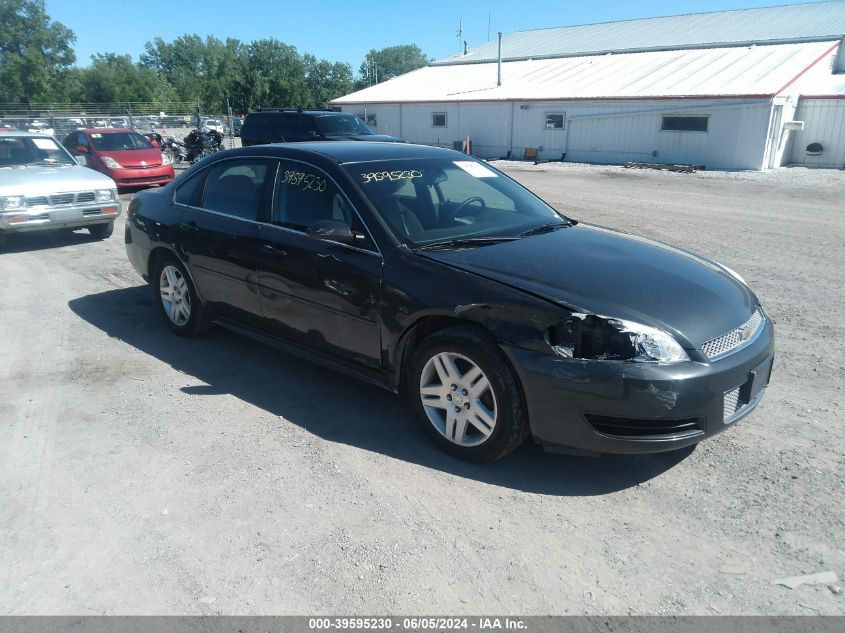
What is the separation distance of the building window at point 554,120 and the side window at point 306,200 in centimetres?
2514

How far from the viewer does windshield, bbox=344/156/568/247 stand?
13.7ft

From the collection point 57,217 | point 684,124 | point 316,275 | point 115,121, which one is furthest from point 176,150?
point 316,275

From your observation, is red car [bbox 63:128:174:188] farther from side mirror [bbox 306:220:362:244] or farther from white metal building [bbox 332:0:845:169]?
white metal building [bbox 332:0:845:169]

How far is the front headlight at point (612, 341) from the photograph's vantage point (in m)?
3.20

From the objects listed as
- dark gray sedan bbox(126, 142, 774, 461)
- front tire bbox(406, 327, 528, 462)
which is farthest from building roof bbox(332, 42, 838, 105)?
front tire bbox(406, 327, 528, 462)

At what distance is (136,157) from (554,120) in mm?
18405

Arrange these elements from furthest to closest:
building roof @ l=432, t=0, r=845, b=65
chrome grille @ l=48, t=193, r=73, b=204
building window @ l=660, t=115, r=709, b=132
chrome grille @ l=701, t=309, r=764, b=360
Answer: building roof @ l=432, t=0, r=845, b=65 → building window @ l=660, t=115, r=709, b=132 → chrome grille @ l=48, t=193, r=73, b=204 → chrome grille @ l=701, t=309, r=764, b=360

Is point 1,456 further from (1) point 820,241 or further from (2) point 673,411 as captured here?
(1) point 820,241

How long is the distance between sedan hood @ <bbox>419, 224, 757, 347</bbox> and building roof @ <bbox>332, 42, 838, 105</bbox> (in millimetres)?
21389

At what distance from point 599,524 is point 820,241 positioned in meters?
8.85

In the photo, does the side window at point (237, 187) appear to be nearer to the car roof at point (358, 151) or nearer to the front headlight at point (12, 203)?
the car roof at point (358, 151)

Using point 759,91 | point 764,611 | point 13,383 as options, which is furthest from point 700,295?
point 759,91

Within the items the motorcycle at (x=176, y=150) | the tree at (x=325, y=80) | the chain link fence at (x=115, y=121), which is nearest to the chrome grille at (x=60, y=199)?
the motorcycle at (x=176, y=150)

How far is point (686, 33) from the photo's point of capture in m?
32.7
